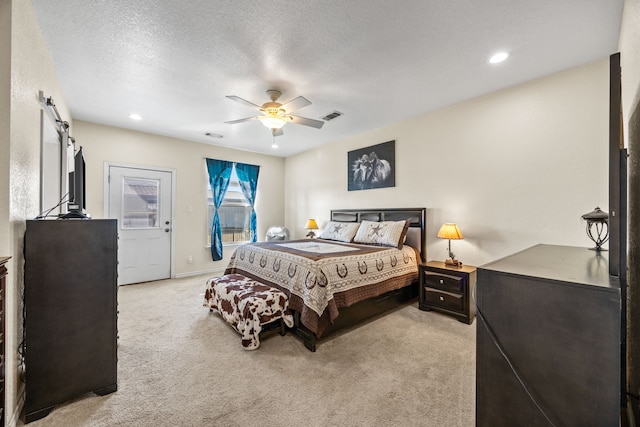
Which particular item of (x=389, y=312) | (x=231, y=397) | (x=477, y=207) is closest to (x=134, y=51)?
(x=231, y=397)

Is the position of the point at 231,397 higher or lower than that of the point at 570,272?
lower

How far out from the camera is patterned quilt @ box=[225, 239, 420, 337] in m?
2.33

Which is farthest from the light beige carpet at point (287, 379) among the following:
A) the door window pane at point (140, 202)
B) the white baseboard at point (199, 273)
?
the door window pane at point (140, 202)

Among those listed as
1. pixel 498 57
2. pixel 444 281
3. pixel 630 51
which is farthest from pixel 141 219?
pixel 630 51

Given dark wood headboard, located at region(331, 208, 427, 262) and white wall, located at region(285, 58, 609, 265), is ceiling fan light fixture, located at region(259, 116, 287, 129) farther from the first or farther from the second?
dark wood headboard, located at region(331, 208, 427, 262)

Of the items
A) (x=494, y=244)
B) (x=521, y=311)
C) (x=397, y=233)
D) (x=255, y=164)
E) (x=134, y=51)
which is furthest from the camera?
(x=255, y=164)

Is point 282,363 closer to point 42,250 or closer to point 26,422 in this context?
point 26,422

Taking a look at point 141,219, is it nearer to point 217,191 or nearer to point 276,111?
point 217,191

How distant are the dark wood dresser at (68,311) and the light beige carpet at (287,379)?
0.14m

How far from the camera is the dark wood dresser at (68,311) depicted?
4.97ft

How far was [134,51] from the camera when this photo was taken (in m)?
2.26

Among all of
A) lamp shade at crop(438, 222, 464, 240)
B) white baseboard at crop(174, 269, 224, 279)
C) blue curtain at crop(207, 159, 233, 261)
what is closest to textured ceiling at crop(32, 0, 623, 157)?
lamp shade at crop(438, 222, 464, 240)

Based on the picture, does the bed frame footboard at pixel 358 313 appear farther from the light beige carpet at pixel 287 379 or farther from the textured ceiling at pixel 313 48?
the textured ceiling at pixel 313 48

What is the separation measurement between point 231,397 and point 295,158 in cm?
507
